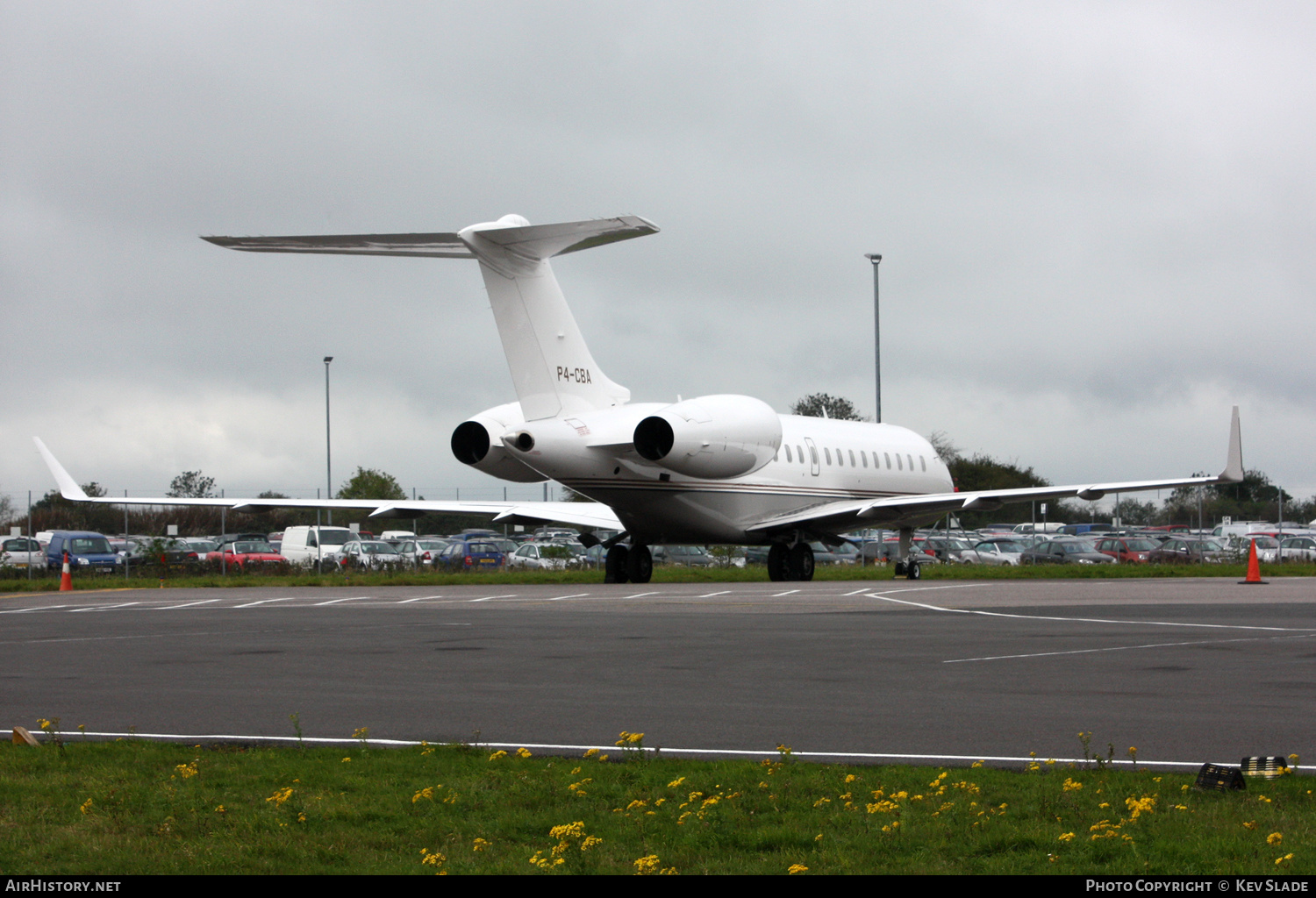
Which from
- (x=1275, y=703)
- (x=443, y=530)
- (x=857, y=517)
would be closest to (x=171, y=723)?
(x=1275, y=703)

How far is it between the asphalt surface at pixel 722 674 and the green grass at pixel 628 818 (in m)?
1.11

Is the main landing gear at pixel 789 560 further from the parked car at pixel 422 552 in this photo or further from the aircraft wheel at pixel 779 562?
the parked car at pixel 422 552

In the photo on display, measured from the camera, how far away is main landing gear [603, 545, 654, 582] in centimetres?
3078

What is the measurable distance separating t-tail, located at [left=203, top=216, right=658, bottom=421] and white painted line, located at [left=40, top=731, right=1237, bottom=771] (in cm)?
1368

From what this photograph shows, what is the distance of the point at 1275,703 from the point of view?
371 inches

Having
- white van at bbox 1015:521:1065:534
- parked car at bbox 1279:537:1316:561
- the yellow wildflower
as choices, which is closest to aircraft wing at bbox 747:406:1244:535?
parked car at bbox 1279:537:1316:561

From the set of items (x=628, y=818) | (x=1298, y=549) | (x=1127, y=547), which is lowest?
(x=1298, y=549)

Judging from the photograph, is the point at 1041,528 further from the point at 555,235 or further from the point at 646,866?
the point at 646,866

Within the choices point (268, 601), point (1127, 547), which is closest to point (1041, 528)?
point (1127, 547)

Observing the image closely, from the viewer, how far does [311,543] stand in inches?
2064

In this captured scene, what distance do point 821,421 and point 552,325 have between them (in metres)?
10.8

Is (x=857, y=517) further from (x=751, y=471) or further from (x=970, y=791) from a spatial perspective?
(x=970, y=791)

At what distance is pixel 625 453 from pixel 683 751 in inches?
709

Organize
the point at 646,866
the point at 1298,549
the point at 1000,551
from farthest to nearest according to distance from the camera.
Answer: the point at 1298,549 → the point at 1000,551 → the point at 646,866
